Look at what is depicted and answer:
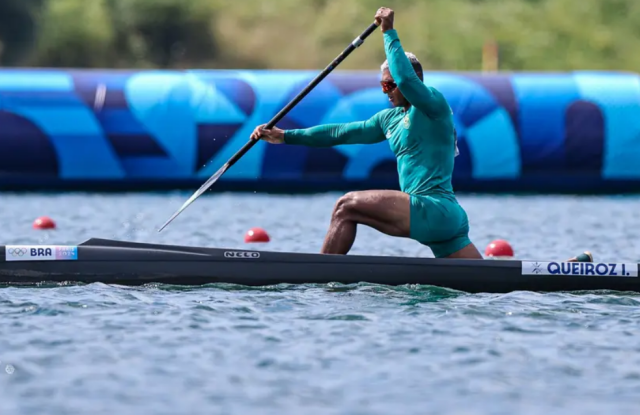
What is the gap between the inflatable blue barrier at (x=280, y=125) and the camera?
19.6m

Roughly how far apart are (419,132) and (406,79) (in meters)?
0.50

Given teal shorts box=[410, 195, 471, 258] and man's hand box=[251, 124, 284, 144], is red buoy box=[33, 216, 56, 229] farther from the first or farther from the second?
teal shorts box=[410, 195, 471, 258]

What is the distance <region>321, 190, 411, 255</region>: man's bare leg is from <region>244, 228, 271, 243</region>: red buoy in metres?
5.07

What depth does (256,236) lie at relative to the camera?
44.8 ft

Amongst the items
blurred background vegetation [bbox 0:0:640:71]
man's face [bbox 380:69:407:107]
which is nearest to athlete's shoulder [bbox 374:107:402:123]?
man's face [bbox 380:69:407:107]

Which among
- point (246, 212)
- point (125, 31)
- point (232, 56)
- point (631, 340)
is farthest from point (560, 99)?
point (125, 31)

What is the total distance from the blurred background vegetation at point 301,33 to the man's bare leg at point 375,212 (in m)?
27.8

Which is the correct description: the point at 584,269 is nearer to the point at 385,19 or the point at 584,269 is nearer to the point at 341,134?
the point at 341,134

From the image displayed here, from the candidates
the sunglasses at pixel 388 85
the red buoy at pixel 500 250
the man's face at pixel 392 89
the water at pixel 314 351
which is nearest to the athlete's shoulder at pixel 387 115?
the man's face at pixel 392 89

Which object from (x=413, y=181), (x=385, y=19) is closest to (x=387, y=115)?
(x=413, y=181)

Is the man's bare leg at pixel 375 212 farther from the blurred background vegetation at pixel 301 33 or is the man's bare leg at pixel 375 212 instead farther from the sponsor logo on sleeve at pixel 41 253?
the blurred background vegetation at pixel 301 33

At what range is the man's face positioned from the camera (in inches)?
342

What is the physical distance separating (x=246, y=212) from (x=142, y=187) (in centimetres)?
369

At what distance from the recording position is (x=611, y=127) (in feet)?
66.9
